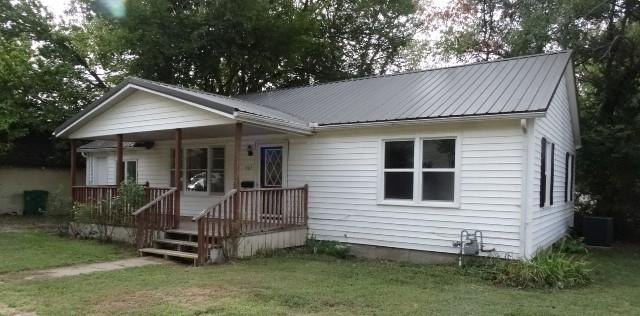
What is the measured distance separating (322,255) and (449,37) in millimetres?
15581

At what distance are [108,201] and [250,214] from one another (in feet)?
13.1

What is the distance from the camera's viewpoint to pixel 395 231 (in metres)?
9.65

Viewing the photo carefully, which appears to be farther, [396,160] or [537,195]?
[396,160]

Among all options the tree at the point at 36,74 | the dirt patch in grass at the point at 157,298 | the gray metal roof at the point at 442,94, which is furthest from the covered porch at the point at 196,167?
the tree at the point at 36,74

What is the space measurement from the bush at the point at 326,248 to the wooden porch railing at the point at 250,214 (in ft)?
1.57

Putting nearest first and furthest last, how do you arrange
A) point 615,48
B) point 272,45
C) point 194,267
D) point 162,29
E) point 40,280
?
point 40,280
point 194,267
point 615,48
point 162,29
point 272,45

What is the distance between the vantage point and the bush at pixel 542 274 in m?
7.31

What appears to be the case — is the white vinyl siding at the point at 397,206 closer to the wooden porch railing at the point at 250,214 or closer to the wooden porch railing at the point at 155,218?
the wooden porch railing at the point at 250,214

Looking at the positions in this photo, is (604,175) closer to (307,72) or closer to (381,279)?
(381,279)

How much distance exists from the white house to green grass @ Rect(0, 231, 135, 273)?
1.21 m

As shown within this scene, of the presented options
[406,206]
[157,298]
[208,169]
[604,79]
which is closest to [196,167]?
[208,169]

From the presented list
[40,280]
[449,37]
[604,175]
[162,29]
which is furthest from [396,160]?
[449,37]

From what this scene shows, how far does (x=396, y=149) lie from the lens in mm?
9781

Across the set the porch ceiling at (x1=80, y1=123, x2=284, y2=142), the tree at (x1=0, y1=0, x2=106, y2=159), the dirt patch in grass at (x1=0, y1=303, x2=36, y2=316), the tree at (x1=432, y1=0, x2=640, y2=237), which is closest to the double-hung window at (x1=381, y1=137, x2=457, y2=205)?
the porch ceiling at (x1=80, y1=123, x2=284, y2=142)
